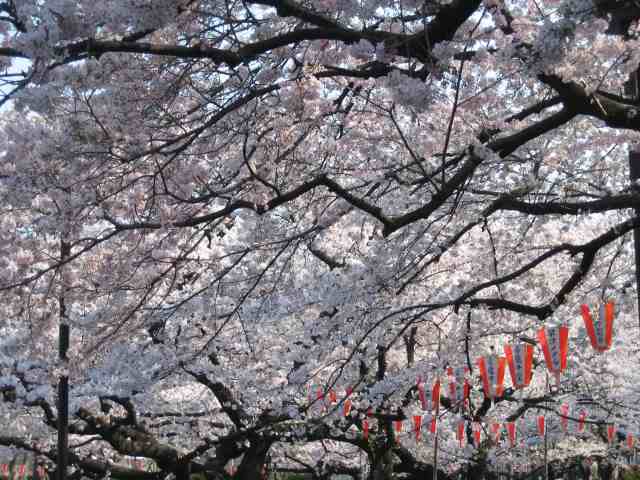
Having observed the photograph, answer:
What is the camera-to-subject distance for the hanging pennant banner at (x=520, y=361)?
29.8 feet

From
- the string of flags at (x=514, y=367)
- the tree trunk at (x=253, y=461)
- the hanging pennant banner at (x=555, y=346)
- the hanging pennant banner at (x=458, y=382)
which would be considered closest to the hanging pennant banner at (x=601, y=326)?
the string of flags at (x=514, y=367)

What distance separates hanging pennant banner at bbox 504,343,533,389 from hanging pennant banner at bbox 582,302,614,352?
5.21 ft

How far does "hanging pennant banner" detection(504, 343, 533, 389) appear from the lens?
9094mm

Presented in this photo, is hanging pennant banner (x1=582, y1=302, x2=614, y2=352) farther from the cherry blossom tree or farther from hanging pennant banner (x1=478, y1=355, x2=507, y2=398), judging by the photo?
hanging pennant banner (x1=478, y1=355, x2=507, y2=398)

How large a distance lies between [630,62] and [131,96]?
9.56 feet

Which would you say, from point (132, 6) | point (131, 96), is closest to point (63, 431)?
point (131, 96)

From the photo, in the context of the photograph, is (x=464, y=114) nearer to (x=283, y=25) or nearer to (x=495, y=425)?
(x=283, y=25)

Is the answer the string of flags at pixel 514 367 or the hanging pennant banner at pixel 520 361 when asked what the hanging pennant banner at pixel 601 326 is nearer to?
the string of flags at pixel 514 367

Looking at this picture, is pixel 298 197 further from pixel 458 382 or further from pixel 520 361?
pixel 458 382

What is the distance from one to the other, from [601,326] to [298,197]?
115 inches

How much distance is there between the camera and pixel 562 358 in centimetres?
830

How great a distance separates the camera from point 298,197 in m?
7.07

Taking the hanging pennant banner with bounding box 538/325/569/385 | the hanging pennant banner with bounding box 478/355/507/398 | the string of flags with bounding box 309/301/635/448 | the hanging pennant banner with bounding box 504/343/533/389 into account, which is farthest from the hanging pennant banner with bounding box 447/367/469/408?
the hanging pennant banner with bounding box 538/325/569/385

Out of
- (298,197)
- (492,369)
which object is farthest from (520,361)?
(298,197)
